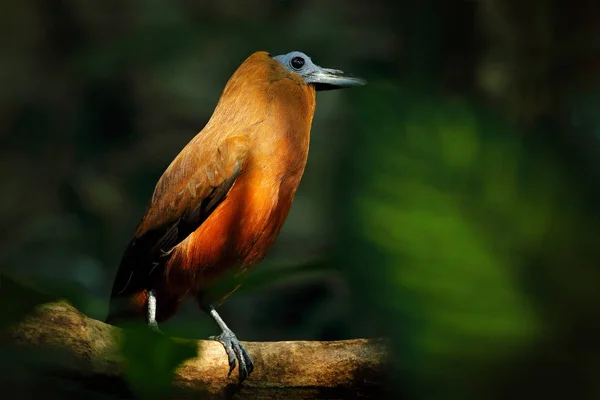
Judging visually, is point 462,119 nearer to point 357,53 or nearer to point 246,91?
point 246,91

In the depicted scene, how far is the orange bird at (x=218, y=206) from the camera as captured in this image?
237cm

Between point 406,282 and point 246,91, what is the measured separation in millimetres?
2351

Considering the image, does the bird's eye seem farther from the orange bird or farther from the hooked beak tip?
the orange bird

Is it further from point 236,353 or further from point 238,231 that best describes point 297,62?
point 236,353

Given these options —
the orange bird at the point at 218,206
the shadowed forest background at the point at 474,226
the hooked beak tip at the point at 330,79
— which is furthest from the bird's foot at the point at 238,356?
the shadowed forest background at the point at 474,226

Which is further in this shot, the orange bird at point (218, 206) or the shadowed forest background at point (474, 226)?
the orange bird at point (218, 206)

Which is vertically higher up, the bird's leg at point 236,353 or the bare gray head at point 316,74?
the bare gray head at point 316,74

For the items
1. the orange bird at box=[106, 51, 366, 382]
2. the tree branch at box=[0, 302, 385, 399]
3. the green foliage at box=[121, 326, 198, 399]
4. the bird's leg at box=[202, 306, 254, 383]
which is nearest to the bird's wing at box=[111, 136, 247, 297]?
the orange bird at box=[106, 51, 366, 382]

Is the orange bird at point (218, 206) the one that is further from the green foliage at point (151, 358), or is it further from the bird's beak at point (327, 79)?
the green foliage at point (151, 358)

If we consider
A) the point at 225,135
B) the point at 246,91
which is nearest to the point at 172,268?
the point at 225,135

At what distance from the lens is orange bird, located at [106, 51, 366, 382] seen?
2371 millimetres

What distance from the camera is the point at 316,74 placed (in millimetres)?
2732

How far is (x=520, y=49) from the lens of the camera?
0.67 m

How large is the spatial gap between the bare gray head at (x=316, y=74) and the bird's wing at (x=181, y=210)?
1.40ft
